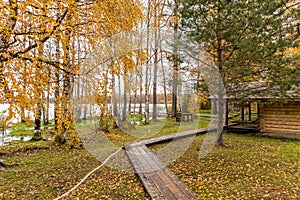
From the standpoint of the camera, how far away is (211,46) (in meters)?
6.52

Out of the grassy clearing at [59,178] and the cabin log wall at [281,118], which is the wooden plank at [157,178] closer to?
the grassy clearing at [59,178]

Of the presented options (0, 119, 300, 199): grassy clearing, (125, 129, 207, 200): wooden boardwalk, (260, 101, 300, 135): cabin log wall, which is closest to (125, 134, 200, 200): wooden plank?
(125, 129, 207, 200): wooden boardwalk

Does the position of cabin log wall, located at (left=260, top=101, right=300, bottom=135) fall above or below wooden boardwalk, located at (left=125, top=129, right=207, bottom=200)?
above

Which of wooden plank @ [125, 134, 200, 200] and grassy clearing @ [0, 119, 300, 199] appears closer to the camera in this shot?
wooden plank @ [125, 134, 200, 200]

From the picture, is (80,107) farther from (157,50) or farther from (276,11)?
(157,50)

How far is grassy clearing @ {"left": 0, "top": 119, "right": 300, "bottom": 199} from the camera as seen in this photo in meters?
3.75

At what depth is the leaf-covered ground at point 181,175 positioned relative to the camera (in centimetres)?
374

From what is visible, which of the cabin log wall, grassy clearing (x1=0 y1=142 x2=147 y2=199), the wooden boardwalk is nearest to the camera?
the wooden boardwalk

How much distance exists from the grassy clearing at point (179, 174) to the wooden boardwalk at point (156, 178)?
19 centimetres

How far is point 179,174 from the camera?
177 inches

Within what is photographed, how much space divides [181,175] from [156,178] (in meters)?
0.68

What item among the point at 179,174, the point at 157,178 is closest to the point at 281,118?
the point at 179,174

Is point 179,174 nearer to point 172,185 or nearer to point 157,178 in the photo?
point 157,178

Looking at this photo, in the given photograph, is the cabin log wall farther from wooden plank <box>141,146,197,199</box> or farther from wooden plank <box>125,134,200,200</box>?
wooden plank <box>141,146,197,199</box>
